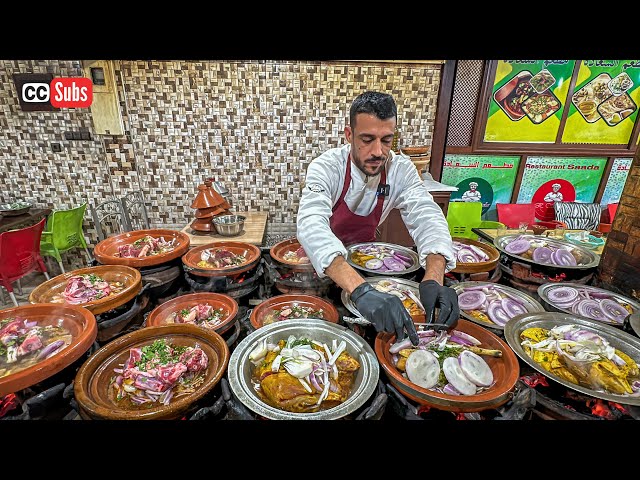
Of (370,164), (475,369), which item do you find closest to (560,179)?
(370,164)

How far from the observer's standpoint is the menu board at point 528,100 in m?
5.69

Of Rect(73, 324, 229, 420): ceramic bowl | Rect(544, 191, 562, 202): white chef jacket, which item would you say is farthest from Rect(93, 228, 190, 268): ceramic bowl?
Rect(544, 191, 562, 202): white chef jacket

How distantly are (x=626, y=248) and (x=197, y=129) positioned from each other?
5.36 meters

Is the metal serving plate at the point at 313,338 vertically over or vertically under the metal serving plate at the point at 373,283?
under

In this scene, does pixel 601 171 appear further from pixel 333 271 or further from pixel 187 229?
pixel 187 229

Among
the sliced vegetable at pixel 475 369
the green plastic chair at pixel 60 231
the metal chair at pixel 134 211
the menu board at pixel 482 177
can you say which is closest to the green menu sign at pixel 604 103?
the menu board at pixel 482 177

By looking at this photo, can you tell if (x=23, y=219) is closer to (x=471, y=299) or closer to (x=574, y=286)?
(x=471, y=299)

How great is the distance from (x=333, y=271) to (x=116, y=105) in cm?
497

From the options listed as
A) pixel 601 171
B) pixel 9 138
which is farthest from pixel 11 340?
pixel 601 171

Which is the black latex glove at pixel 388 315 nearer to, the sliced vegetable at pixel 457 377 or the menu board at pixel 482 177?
the sliced vegetable at pixel 457 377

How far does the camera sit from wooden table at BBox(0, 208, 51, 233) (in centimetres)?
455

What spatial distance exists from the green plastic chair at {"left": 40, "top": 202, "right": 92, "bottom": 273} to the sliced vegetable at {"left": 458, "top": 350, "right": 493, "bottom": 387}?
18.4 feet

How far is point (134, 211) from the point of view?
214 inches

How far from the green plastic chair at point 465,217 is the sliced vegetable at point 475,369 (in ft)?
14.8
